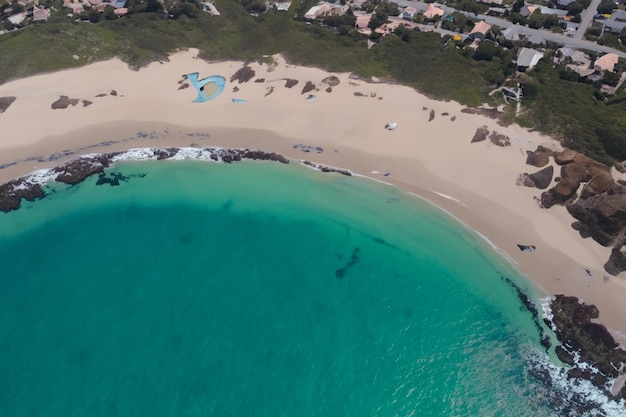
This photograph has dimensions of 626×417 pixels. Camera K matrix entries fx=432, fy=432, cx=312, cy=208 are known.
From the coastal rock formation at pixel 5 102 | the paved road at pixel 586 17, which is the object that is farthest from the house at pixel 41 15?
the paved road at pixel 586 17

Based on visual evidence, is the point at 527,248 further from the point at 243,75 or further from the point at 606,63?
the point at 243,75

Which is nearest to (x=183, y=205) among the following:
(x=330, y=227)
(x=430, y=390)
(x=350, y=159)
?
(x=330, y=227)

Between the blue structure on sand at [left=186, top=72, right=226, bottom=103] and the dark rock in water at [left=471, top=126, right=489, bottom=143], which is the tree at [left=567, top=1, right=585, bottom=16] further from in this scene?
the blue structure on sand at [left=186, top=72, right=226, bottom=103]

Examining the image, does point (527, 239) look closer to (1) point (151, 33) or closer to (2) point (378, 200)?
(2) point (378, 200)

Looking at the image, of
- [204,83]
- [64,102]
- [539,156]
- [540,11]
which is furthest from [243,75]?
[540,11]

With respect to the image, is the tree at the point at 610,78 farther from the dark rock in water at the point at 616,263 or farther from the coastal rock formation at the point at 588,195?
the dark rock in water at the point at 616,263

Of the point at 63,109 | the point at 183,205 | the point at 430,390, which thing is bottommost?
the point at 430,390

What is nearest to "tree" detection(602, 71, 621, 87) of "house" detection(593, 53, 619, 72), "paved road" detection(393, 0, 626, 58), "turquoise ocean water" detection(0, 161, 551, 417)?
"house" detection(593, 53, 619, 72)
